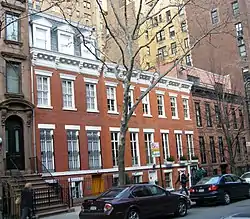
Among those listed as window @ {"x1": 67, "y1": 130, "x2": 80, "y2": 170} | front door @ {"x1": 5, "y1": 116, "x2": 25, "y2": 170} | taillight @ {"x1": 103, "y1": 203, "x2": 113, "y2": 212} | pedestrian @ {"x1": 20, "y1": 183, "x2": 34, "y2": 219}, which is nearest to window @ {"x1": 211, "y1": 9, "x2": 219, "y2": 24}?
window @ {"x1": 67, "y1": 130, "x2": 80, "y2": 170}

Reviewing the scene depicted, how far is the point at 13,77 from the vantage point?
20.7 metres

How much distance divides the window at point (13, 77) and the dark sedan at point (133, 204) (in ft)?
32.0

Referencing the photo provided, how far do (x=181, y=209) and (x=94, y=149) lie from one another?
405 inches

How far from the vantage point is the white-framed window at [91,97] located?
80.7ft

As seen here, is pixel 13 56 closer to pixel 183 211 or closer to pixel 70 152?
pixel 70 152

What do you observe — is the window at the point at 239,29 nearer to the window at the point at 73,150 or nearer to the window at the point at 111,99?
the window at the point at 111,99

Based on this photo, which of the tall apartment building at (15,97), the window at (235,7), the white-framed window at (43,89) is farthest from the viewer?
the window at (235,7)

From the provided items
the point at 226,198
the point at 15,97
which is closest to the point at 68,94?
the point at 15,97

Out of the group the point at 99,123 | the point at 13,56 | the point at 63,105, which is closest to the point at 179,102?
the point at 99,123

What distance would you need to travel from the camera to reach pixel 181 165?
30.6 metres

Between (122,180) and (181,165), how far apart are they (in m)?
14.5

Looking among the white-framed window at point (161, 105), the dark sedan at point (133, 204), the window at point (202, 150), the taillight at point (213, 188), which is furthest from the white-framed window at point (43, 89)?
the window at point (202, 150)

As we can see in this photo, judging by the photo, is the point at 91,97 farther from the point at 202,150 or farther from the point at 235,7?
the point at 235,7

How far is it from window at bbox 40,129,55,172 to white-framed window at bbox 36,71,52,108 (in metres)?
1.61
